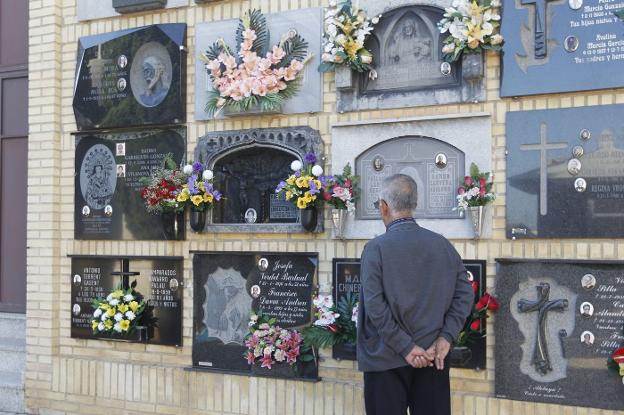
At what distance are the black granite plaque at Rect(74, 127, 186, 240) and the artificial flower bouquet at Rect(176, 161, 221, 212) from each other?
0.33m

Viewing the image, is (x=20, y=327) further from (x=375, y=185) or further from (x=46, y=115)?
(x=375, y=185)

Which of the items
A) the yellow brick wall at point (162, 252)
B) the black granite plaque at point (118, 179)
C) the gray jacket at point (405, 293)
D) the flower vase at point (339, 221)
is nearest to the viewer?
the gray jacket at point (405, 293)

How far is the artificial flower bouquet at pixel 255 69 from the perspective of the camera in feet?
20.5

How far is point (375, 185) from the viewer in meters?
5.99

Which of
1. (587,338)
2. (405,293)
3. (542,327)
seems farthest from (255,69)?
(587,338)

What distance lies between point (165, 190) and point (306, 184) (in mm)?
1295

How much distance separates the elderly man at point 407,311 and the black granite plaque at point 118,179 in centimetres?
294

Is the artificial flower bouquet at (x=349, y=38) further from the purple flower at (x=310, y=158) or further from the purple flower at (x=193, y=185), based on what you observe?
the purple flower at (x=193, y=185)

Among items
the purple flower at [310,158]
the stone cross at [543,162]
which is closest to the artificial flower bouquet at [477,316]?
the stone cross at [543,162]

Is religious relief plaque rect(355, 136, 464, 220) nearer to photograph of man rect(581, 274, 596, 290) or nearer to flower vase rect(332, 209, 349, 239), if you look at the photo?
flower vase rect(332, 209, 349, 239)

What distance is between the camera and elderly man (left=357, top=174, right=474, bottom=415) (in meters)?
4.12

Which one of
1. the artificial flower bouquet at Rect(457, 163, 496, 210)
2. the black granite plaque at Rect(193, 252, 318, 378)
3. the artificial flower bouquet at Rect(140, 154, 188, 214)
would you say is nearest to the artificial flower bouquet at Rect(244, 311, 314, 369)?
the black granite plaque at Rect(193, 252, 318, 378)

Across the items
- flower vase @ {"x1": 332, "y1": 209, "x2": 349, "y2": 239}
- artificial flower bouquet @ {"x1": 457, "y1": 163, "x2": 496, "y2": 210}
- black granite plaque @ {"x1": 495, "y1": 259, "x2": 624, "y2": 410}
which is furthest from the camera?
flower vase @ {"x1": 332, "y1": 209, "x2": 349, "y2": 239}

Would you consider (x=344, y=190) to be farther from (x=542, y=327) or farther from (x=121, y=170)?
(x=121, y=170)
